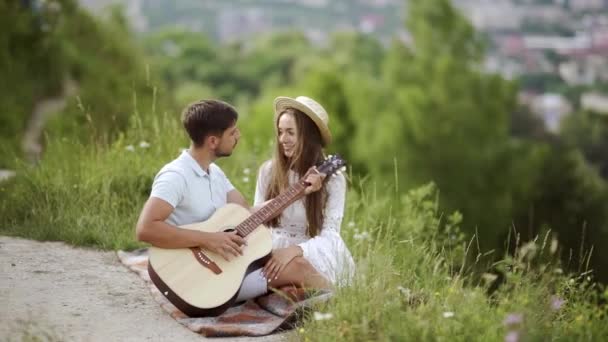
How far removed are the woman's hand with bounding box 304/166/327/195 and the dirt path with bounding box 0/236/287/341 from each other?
30.5 inches

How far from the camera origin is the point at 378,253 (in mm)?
4566

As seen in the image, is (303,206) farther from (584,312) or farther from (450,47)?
(450,47)

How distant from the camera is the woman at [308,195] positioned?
473cm

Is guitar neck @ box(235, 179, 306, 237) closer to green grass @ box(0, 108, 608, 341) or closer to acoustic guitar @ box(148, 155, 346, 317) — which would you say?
acoustic guitar @ box(148, 155, 346, 317)

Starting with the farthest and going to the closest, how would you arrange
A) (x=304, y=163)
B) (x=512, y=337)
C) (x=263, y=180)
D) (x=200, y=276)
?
(x=263, y=180)
(x=304, y=163)
(x=200, y=276)
(x=512, y=337)

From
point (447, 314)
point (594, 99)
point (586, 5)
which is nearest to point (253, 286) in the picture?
point (447, 314)

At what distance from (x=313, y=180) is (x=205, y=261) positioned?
67 centimetres

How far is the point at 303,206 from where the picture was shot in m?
4.94

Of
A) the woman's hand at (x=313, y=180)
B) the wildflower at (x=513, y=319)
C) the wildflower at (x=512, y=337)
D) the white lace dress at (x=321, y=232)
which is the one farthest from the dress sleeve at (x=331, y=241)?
the wildflower at (x=512, y=337)

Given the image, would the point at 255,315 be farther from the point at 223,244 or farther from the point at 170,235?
the point at 170,235

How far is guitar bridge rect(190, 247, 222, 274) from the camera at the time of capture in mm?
4398

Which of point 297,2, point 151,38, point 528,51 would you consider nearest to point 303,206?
point 151,38

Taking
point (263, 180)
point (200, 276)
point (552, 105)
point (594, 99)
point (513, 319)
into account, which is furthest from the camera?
point (594, 99)

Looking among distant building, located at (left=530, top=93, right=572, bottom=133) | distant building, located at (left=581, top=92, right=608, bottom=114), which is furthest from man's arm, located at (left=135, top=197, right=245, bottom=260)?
distant building, located at (left=581, top=92, right=608, bottom=114)
